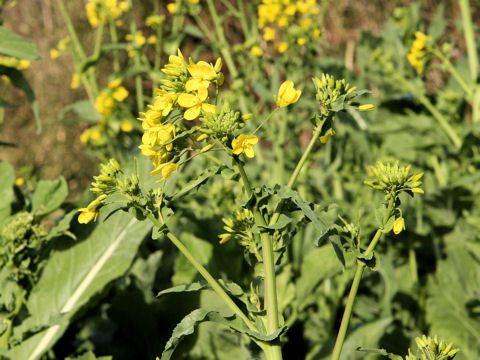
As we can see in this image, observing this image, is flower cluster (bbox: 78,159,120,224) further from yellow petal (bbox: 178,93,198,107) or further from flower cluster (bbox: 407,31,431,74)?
flower cluster (bbox: 407,31,431,74)

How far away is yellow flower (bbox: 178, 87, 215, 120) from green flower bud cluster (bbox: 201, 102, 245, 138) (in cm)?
1

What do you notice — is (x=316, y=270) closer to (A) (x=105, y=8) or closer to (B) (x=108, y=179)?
(B) (x=108, y=179)

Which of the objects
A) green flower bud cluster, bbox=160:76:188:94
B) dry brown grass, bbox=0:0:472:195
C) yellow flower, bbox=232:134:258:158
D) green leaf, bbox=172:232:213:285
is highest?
green flower bud cluster, bbox=160:76:188:94

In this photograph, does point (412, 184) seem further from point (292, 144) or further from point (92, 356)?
point (292, 144)

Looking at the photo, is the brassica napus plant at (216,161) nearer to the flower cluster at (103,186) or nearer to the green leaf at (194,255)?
the flower cluster at (103,186)

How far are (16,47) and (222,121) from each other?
91cm

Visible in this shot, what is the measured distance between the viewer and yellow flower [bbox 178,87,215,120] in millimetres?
912

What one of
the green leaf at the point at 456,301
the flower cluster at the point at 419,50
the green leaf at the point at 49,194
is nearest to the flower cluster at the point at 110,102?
the green leaf at the point at 49,194

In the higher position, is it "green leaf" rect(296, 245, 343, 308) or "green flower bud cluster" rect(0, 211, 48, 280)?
"green flower bud cluster" rect(0, 211, 48, 280)

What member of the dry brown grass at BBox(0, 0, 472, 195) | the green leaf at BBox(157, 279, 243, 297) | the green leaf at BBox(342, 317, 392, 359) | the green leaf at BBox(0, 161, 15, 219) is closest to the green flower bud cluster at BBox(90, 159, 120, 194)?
the green leaf at BBox(157, 279, 243, 297)

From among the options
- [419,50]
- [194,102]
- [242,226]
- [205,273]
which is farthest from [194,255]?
[419,50]

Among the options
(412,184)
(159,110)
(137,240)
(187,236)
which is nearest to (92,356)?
(137,240)

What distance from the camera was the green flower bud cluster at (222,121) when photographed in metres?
0.91

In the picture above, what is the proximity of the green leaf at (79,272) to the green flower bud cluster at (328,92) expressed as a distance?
778mm
